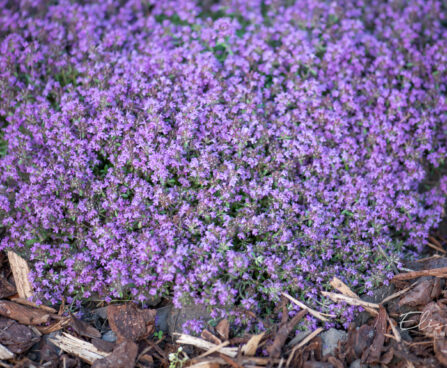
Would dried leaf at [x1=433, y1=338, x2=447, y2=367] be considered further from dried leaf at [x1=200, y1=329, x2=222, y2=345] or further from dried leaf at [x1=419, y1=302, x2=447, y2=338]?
dried leaf at [x1=200, y1=329, x2=222, y2=345]

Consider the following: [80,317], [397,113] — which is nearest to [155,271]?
[80,317]

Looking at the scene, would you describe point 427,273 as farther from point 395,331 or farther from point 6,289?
point 6,289

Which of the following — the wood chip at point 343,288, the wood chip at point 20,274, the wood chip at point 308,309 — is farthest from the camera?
the wood chip at point 20,274

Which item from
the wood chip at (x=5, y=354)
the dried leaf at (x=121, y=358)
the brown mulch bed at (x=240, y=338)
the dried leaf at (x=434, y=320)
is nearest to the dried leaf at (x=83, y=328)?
the brown mulch bed at (x=240, y=338)

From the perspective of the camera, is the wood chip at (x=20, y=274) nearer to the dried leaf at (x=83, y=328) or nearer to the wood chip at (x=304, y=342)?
the dried leaf at (x=83, y=328)

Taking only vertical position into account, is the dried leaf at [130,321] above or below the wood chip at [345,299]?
above

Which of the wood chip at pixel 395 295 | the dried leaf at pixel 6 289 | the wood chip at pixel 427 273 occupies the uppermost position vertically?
the dried leaf at pixel 6 289

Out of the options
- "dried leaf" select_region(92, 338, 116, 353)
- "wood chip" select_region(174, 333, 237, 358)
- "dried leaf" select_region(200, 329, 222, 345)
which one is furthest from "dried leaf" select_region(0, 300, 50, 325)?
"dried leaf" select_region(200, 329, 222, 345)

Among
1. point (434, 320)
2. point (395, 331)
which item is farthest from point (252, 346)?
point (434, 320)
